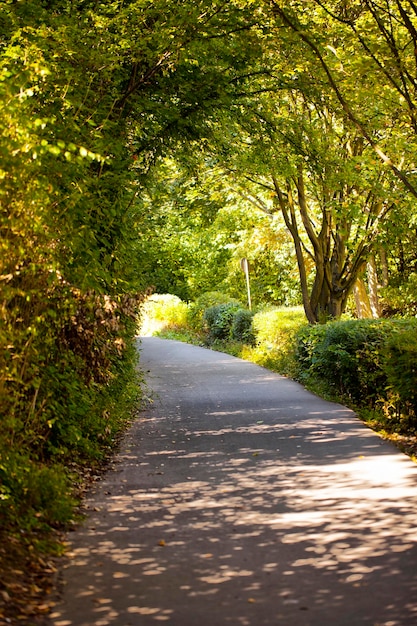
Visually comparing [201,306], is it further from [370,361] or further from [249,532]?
[249,532]

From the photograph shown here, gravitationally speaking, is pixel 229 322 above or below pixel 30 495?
above

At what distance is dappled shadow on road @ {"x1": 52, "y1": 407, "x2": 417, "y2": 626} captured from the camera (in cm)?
513

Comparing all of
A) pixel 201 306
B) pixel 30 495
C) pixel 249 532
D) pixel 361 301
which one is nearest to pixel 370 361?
pixel 249 532

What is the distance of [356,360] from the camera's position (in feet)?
44.9

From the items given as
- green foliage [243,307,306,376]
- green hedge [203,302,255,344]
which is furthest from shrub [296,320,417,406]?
green hedge [203,302,255,344]

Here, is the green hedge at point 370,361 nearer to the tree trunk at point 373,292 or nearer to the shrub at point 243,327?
the shrub at point 243,327

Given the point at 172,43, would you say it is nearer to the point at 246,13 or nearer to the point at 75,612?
the point at 246,13

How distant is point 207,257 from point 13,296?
41.5 meters

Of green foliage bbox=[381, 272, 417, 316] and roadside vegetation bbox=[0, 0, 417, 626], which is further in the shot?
green foliage bbox=[381, 272, 417, 316]

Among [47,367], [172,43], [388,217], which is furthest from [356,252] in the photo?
[47,367]

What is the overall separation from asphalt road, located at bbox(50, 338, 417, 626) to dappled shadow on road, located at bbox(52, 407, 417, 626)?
1 centimetres

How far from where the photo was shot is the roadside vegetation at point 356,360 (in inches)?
446

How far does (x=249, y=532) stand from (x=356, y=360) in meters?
7.21

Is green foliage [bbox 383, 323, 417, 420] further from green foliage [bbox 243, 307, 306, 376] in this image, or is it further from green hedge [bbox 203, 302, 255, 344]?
green hedge [bbox 203, 302, 255, 344]
